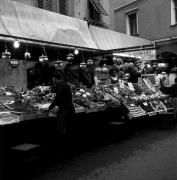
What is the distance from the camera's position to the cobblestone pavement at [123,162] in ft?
18.1

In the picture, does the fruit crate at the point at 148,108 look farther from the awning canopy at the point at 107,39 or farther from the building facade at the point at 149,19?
the building facade at the point at 149,19

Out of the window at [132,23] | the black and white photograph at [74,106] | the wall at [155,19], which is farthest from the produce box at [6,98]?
the window at [132,23]

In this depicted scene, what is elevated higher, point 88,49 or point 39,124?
point 88,49

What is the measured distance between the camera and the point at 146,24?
2112 cm

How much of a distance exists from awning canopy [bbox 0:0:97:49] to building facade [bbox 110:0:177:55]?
322 inches

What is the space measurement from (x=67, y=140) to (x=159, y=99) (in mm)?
4886

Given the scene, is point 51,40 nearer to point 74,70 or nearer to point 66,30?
point 66,30

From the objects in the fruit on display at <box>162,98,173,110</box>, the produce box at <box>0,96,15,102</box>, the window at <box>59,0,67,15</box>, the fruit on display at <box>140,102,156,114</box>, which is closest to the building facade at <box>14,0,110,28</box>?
the window at <box>59,0,67,15</box>

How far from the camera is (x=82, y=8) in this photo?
14.9m

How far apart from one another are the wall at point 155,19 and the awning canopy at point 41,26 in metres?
10.7

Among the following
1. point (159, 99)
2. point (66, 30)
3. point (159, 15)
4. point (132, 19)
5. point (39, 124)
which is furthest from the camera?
point (132, 19)

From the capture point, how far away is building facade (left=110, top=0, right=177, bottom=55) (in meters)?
19.2

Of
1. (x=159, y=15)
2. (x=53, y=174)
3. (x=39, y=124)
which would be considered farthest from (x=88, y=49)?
(x=159, y=15)

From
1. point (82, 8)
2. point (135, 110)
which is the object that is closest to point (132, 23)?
point (82, 8)
